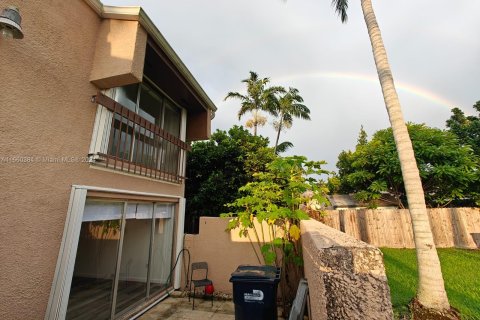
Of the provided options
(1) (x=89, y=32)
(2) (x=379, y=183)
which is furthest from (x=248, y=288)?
(2) (x=379, y=183)

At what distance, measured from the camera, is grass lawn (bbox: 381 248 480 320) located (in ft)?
→ 11.2

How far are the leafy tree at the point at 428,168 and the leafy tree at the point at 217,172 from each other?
9.05 metres

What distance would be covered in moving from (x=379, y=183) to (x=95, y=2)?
16.4 metres

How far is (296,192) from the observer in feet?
17.3

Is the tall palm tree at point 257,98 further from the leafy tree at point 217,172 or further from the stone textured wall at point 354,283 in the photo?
the stone textured wall at point 354,283

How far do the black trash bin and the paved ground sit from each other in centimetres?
137

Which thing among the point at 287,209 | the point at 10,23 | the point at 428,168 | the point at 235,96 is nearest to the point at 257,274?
the point at 287,209

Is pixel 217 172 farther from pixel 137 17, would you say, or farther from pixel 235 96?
pixel 235 96

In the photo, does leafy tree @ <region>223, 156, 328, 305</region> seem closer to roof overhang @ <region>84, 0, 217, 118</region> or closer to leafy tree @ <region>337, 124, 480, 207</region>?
roof overhang @ <region>84, 0, 217, 118</region>

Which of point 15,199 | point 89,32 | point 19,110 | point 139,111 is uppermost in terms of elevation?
point 89,32

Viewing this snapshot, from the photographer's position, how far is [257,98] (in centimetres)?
1872

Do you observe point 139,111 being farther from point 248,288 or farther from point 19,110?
point 248,288

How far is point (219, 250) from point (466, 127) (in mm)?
29700

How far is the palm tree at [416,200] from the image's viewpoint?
274cm
